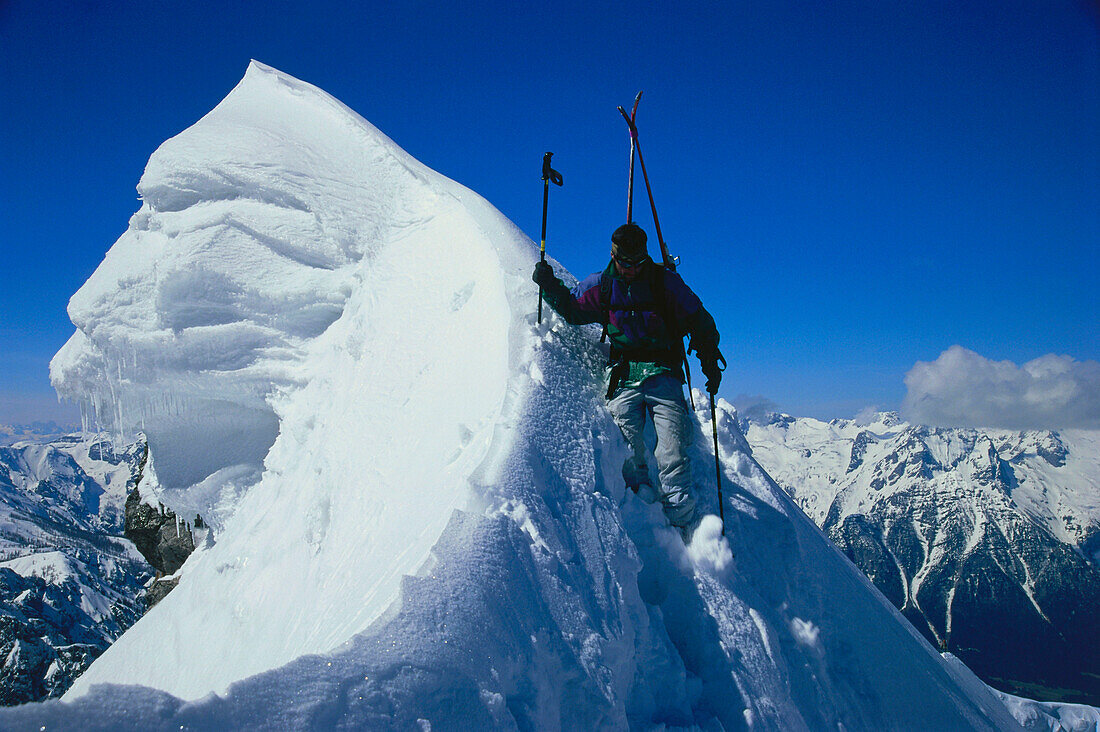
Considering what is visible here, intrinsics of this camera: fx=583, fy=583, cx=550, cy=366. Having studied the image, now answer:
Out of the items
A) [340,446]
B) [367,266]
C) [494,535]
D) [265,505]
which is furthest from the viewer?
[367,266]

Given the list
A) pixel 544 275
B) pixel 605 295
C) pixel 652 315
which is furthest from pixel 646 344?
pixel 544 275

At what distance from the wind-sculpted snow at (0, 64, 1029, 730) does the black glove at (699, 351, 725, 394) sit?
970 millimetres

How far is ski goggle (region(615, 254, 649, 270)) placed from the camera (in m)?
5.77

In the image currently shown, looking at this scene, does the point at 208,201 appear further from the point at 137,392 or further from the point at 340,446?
the point at 340,446

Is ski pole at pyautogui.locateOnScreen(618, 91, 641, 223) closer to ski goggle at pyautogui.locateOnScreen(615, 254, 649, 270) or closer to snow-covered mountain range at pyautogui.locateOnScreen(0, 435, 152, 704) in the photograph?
ski goggle at pyautogui.locateOnScreen(615, 254, 649, 270)

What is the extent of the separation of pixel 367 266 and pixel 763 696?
8.10 meters

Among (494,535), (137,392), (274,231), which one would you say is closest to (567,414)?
(494,535)

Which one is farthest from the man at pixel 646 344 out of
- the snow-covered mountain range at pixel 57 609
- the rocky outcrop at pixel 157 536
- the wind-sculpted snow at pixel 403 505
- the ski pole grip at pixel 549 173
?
the snow-covered mountain range at pixel 57 609

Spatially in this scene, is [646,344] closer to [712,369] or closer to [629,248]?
[712,369]

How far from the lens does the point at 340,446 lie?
7.50 meters

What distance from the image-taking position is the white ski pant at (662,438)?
217 inches

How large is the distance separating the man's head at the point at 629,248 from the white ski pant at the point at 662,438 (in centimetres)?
114

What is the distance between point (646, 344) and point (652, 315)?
0.30 meters

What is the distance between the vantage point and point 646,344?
6.03 m
